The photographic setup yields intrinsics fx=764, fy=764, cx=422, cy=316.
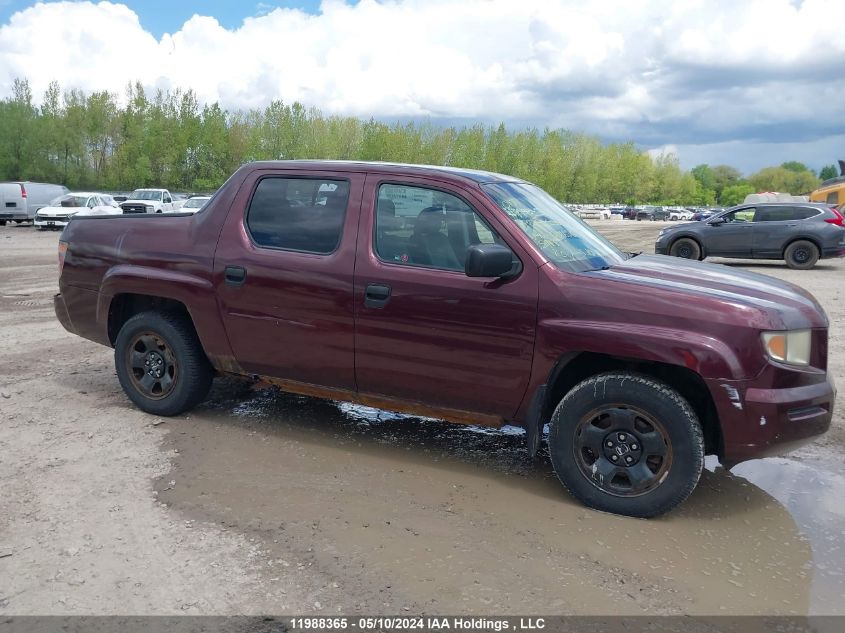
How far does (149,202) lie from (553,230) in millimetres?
33130

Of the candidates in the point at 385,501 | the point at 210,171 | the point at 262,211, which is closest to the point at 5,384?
the point at 262,211

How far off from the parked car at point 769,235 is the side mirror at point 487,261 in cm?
1535

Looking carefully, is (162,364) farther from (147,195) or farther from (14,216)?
(147,195)

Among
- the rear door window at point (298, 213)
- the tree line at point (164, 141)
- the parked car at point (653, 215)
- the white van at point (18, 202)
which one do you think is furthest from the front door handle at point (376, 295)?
the parked car at point (653, 215)

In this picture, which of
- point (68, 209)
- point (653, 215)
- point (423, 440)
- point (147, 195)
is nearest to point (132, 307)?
point (423, 440)

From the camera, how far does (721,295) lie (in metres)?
4.05

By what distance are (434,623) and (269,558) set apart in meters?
0.91

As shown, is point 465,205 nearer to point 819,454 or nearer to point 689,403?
point 689,403

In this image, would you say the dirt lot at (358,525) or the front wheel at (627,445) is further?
the front wheel at (627,445)

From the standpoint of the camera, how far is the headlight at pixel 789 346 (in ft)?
12.8

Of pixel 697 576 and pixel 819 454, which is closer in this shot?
pixel 697 576

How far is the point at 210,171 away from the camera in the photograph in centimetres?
6450

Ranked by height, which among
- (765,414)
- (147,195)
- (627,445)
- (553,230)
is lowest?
(627,445)

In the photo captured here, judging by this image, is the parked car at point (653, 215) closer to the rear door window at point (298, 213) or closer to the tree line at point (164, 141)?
the tree line at point (164, 141)
